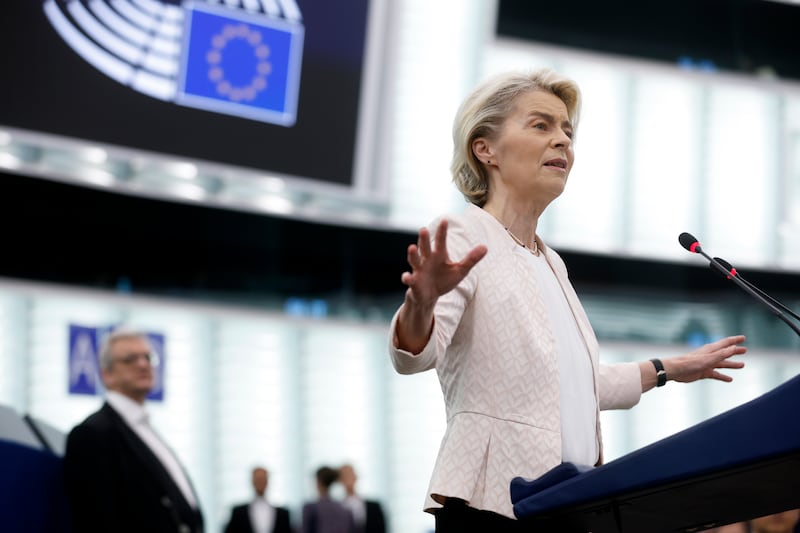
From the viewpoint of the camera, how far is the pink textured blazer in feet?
5.29

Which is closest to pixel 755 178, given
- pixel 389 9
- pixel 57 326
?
pixel 389 9

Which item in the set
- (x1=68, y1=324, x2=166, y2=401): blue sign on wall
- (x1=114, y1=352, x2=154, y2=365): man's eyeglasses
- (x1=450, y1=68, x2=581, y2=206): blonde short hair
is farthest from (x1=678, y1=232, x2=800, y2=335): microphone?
(x1=68, y1=324, x2=166, y2=401): blue sign on wall

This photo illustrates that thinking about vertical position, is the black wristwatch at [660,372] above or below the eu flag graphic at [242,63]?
below

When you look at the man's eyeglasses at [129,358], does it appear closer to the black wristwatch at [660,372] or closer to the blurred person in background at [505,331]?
the blurred person in background at [505,331]

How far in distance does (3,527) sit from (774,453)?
2.06 meters

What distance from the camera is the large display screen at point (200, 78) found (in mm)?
6324

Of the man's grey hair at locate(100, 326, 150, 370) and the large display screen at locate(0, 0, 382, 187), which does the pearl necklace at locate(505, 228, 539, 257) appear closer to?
the man's grey hair at locate(100, 326, 150, 370)

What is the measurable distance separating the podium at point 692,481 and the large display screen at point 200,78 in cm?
545

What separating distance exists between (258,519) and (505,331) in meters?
5.46

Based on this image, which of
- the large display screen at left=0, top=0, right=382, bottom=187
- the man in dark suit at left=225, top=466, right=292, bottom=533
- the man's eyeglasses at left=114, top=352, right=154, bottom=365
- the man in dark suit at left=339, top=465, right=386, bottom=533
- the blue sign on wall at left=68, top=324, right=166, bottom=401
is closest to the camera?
the man's eyeglasses at left=114, top=352, right=154, bottom=365

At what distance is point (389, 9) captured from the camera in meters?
7.31

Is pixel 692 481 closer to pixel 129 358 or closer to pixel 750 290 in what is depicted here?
pixel 750 290

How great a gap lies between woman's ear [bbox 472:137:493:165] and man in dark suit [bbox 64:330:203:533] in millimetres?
1621

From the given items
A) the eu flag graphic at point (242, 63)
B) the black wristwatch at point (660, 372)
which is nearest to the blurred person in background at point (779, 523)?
the black wristwatch at point (660, 372)
